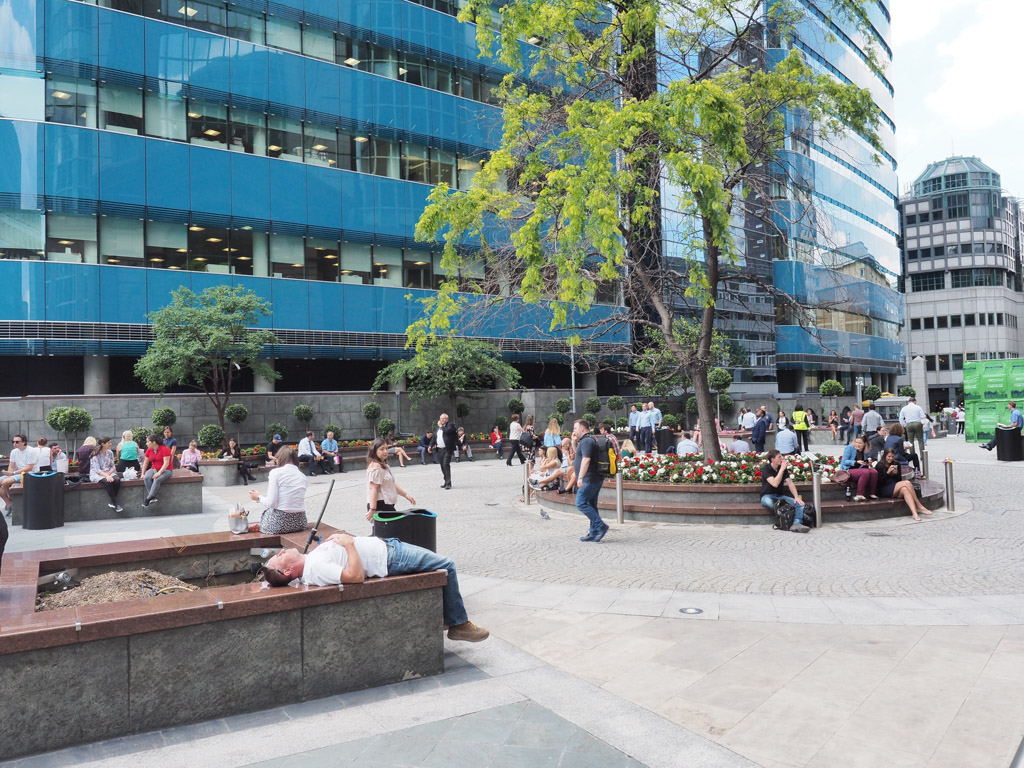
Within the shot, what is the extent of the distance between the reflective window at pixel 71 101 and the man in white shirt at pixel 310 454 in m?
14.8

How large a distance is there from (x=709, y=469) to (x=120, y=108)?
87.2ft

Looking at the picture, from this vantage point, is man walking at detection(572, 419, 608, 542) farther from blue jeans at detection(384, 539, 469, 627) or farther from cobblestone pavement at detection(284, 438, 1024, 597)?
blue jeans at detection(384, 539, 469, 627)

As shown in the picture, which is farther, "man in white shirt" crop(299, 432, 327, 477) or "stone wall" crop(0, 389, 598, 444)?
"stone wall" crop(0, 389, 598, 444)

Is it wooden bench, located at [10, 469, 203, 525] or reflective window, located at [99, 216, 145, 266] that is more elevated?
reflective window, located at [99, 216, 145, 266]

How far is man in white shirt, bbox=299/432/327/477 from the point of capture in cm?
2497

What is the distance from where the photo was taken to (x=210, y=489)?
71.3 ft

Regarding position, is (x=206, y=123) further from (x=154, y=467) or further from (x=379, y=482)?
(x=379, y=482)

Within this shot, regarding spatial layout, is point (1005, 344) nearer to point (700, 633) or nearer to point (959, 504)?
point (959, 504)

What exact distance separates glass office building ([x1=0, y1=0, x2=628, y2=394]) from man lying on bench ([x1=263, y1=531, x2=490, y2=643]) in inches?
667

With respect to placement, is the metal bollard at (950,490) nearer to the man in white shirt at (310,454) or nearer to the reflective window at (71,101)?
the man in white shirt at (310,454)

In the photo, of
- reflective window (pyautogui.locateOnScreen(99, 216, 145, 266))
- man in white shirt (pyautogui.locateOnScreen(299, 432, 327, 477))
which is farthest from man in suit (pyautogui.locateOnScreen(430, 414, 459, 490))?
Answer: reflective window (pyautogui.locateOnScreen(99, 216, 145, 266))

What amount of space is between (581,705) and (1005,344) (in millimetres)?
103705

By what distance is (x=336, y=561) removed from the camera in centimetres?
580

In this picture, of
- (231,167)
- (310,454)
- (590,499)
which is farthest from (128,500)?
(231,167)
